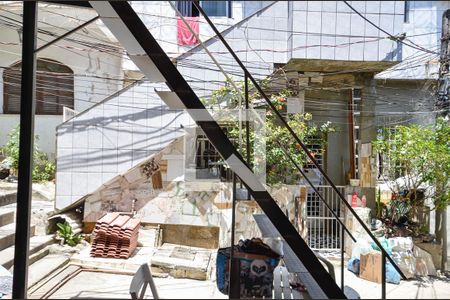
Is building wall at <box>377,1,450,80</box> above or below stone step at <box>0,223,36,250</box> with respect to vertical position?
above

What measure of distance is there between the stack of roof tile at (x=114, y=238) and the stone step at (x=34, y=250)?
1.74ft

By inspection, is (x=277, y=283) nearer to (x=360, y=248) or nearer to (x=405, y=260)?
(x=360, y=248)

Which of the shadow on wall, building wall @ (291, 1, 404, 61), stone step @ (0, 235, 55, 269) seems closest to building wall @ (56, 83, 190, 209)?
the shadow on wall

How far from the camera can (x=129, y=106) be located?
3.84m

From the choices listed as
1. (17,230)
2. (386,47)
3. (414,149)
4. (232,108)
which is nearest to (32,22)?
(17,230)

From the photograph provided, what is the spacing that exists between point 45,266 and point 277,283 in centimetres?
267

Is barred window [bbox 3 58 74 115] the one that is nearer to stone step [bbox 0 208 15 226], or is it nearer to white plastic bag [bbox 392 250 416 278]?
stone step [bbox 0 208 15 226]

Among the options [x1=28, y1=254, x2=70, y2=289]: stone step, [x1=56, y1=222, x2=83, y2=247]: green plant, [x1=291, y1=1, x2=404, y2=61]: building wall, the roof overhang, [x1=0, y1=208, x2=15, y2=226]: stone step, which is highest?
[x1=291, y1=1, x2=404, y2=61]: building wall

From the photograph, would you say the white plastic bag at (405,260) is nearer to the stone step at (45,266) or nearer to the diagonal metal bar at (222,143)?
the diagonal metal bar at (222,143)

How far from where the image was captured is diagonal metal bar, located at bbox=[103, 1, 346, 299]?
69.4 inches

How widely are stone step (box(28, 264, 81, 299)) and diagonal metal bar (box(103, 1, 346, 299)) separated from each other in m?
1.61

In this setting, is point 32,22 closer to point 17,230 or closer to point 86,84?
point 17,230

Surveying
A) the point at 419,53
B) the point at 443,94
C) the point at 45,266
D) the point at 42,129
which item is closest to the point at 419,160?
the point at 443,94

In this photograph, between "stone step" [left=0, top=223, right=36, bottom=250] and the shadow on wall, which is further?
the shadow on wall
